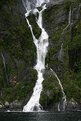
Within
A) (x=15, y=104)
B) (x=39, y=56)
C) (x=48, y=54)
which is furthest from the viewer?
(x=39, y=56)

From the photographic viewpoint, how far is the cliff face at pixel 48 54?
83.3 meters

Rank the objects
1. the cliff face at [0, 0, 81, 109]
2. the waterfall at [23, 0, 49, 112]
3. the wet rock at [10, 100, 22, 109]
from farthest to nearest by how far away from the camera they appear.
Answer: the cliff face at [0, 0, 81, 109] → the waterfall at [23, 0, 49, 112] → the wet rock at [10, 100, 22, 109]

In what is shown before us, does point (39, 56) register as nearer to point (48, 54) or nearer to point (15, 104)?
point (48, 54)

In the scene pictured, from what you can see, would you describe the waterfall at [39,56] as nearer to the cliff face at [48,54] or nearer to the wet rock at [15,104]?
the cliff face at [48,54]

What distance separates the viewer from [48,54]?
92375mm

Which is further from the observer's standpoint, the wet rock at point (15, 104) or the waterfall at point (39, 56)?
the waterfall at point (39, 56)

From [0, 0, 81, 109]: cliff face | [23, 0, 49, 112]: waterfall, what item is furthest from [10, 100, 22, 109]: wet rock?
[23, 0, 49, 112]: waterfall

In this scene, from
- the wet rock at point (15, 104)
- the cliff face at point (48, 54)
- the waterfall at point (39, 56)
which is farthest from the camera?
the cliff face at point (48, 54)

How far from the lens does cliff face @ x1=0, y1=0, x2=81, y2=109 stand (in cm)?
8331

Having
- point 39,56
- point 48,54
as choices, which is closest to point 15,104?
point 39,56

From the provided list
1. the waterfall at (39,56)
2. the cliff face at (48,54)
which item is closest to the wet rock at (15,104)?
the cliff face at (48,54)

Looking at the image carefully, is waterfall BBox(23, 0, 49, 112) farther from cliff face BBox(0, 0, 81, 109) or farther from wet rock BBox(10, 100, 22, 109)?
wet rock BBox(10, 100, 22, 109)

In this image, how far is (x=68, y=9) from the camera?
9712cm

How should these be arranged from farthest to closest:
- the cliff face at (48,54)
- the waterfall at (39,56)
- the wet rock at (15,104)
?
the cliff face at (48,54)
the waterfall at (39,56)
the wet rock at (15,104)
